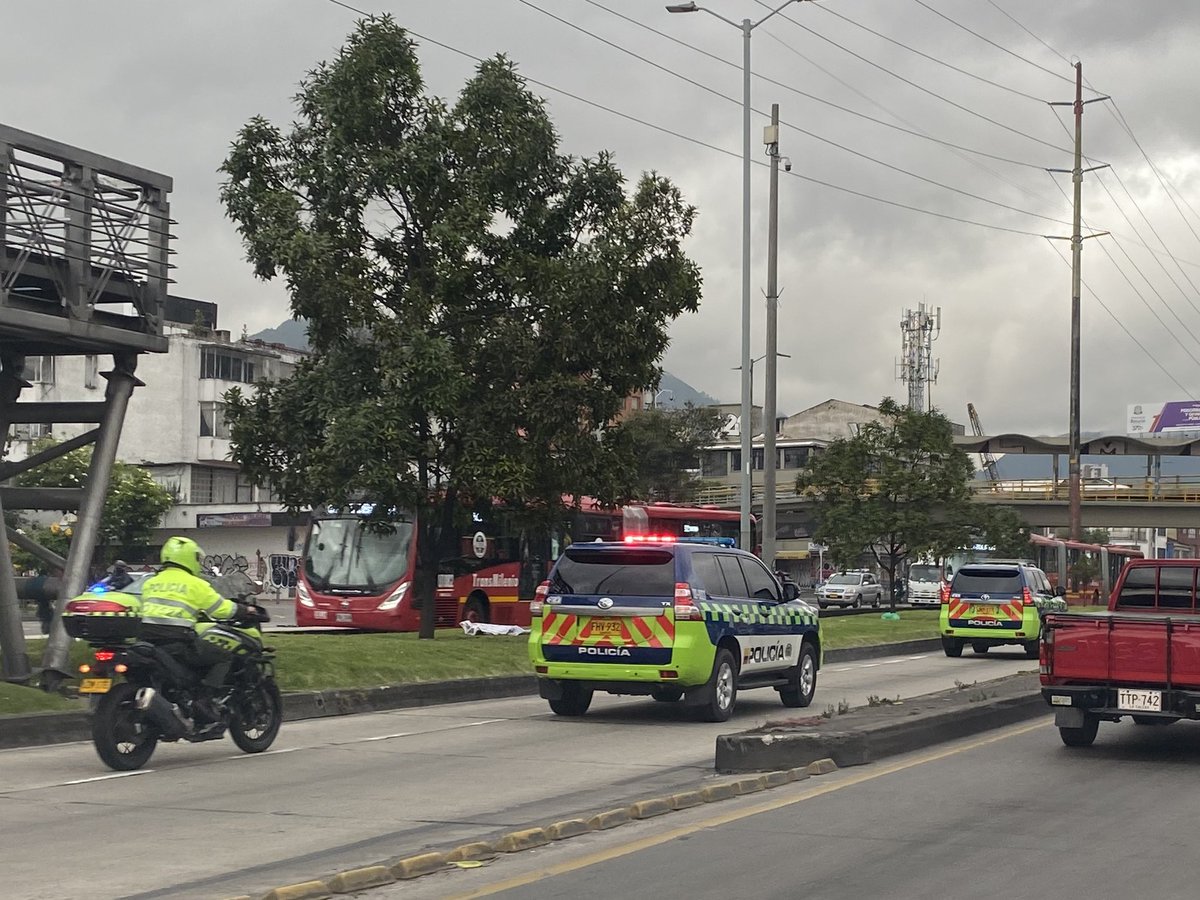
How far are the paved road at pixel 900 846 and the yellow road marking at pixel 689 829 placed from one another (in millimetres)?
14

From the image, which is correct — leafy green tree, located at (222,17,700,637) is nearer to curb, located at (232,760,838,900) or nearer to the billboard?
curb, located at (232,760,838,900)

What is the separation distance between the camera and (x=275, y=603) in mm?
68125

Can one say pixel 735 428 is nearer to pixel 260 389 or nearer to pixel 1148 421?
pixel 1148 421

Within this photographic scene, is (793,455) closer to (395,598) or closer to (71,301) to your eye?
(395,598)

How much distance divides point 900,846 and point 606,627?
7843 mm

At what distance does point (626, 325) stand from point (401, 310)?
3522 millimetres

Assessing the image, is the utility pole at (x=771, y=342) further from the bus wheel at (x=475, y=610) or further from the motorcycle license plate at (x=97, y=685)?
the motorcycle license plate at (x=97, y=685)

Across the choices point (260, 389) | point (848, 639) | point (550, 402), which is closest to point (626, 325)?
point (550, 402)

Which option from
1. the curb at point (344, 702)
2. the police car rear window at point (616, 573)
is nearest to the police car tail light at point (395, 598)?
the curb at point (344, 702)

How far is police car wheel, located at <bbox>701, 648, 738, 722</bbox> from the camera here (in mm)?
17016

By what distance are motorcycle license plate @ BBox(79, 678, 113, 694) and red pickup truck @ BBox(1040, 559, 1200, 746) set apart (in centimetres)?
780

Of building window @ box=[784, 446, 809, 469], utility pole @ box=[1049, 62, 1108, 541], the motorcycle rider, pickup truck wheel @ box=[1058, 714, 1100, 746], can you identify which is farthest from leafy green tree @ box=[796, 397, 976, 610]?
building window @ box=[784, 446, 809, 469]

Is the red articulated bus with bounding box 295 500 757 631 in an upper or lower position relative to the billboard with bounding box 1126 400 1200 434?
lower

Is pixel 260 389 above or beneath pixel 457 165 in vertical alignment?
beneath
